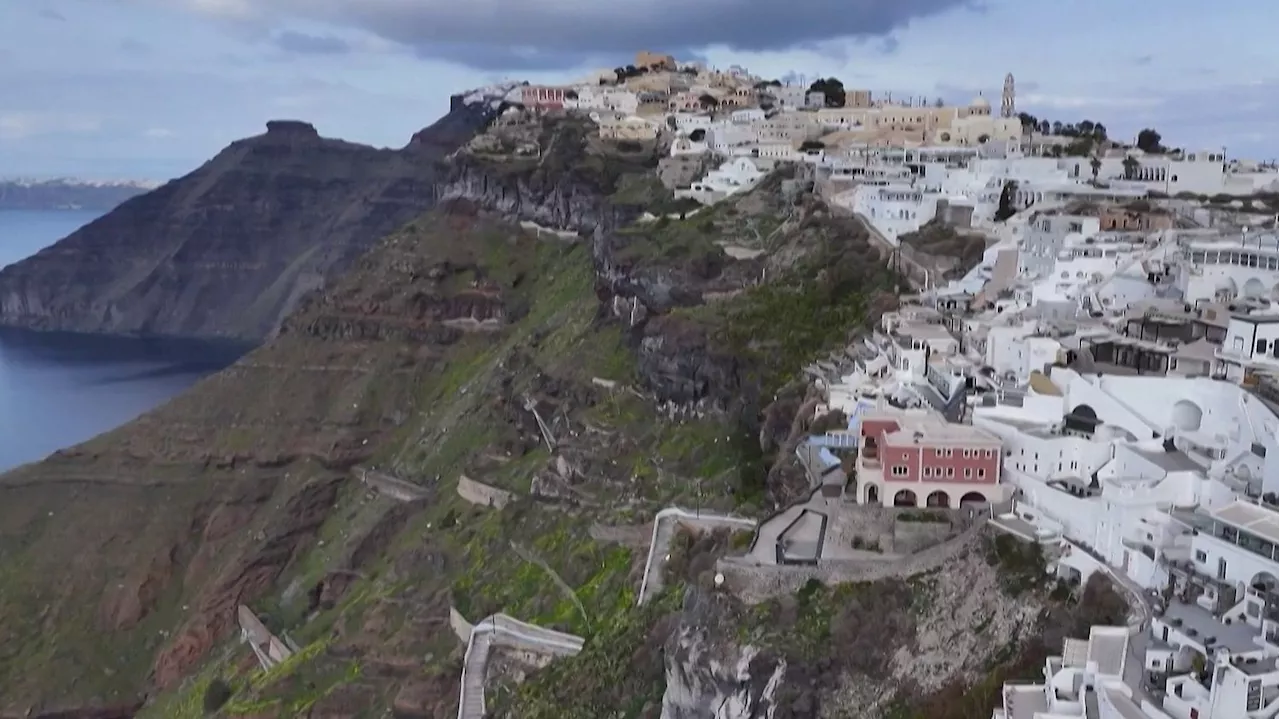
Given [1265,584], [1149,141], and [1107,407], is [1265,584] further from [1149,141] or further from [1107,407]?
[1149,141]

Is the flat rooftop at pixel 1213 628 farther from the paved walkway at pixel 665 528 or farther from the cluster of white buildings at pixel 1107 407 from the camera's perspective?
the paved walkway at pixel 665 528

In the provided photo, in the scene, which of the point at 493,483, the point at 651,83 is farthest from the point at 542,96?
the point at 493,483

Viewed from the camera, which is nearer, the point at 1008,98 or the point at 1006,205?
A: the point at 1006,205

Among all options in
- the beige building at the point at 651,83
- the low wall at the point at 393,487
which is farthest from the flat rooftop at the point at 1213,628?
the beige building at the point at 651,83

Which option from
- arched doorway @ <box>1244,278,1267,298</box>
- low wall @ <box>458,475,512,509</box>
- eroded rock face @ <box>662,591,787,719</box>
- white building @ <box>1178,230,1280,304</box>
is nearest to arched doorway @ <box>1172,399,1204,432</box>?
white building @ <box>1178,230,1280,304</box>

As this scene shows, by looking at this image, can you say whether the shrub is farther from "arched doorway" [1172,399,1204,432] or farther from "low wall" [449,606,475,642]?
"arched doorway" [1172,399,1204,432]
